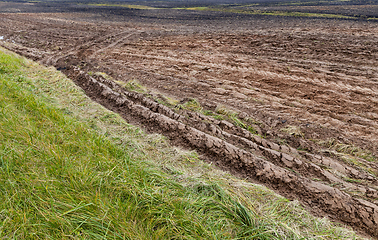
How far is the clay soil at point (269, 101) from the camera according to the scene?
10.1 ft

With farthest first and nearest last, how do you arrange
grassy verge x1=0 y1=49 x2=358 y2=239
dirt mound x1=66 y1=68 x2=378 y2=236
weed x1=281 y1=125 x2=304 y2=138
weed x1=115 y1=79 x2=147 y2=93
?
weed x1=115 y1=79 x2=147 y2=93, weed x1=281 y1=125 x2=304 y2=138, dirt mound x1=66 y1=68 x2=378 y2=236, grassy verge x1=0 y1=49 x2=358 y2=239

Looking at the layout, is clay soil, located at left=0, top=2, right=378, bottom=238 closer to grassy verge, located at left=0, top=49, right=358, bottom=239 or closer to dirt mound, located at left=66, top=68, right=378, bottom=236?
dirt mound, located at left=66, top=68, right=378, bottom=236

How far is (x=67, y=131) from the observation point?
3342 millimetres

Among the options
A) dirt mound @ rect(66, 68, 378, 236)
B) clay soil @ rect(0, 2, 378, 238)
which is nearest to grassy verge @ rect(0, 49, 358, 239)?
dirt mound @ rect(66, 68, 378, 236)

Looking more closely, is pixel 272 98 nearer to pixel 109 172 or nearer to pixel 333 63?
pixel 333 63

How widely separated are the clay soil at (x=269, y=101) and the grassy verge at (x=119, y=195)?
49 centimetres

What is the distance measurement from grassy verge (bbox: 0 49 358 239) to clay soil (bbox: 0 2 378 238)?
1.62 feet

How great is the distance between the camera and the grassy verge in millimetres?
1905

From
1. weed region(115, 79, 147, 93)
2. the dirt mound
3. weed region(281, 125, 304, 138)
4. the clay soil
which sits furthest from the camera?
weed region(115, 79, 147, 93)

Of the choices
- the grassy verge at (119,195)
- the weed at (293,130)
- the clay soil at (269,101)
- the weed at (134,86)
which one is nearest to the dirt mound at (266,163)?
the clay soil at (269,101)

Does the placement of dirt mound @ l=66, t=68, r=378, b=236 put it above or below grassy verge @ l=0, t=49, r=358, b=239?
below

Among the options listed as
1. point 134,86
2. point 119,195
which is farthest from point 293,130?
point 134,86

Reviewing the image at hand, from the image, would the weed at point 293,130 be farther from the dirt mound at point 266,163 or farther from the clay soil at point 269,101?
the dirt mound at point 266,163

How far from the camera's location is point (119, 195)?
2.26 meters
